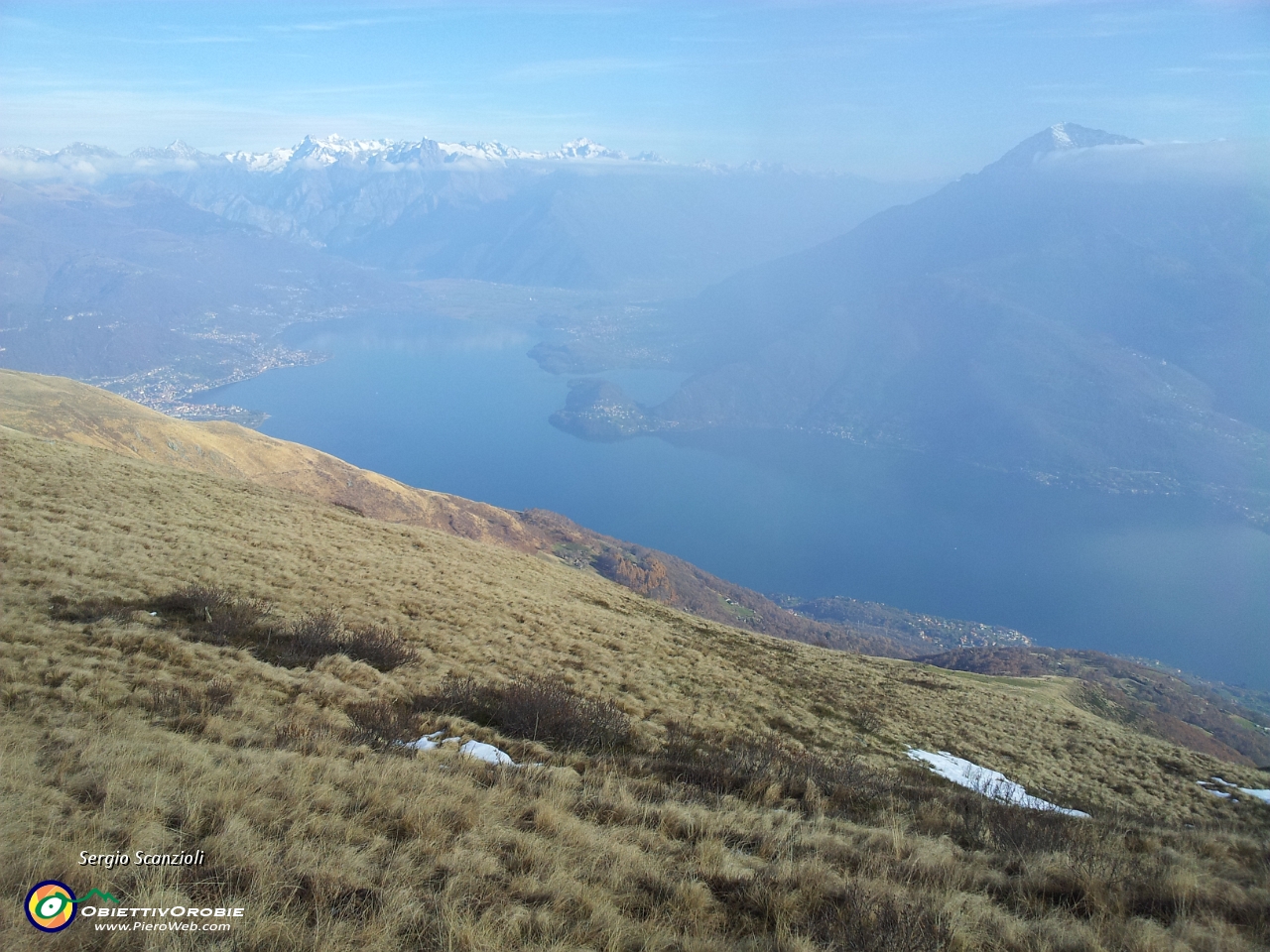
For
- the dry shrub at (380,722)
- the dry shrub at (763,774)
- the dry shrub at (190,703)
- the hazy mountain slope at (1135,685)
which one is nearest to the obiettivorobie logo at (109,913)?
the dry shrub at (190,703)

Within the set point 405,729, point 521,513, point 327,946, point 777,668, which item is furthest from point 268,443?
point 327,946

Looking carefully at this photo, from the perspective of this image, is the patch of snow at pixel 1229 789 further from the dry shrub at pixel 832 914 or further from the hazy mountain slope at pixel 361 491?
the hazy mountain slope at pixel 361 491

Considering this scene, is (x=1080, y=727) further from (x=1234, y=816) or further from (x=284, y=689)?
(x=284, y=689)

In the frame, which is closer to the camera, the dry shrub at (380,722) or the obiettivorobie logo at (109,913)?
the obiettivorobie logo at (109,913)

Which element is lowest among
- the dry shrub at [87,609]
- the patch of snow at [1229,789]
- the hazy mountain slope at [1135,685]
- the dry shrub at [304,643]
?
the hazy mountain slope at [1135,685]

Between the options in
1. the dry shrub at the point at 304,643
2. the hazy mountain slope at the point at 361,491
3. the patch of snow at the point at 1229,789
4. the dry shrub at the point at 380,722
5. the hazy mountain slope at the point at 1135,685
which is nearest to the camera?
the dry shrub at the point at 380,722

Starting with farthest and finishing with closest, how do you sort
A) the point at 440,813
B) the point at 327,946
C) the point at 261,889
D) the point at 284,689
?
the point at 284,689
the point at 440,813
the point at 261,889
the point at 327,946

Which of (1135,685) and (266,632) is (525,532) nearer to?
(1135,685)

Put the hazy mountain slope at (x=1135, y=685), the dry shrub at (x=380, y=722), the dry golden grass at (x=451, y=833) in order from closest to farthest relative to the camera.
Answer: the dry golden grass at (x=451, y=833) < the dry shrub at (x=380, y=722) < the hazy mountain slope at (x=1135, y=685)
